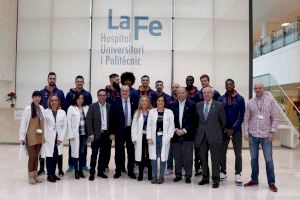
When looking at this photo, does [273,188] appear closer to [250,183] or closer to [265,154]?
[250,183]

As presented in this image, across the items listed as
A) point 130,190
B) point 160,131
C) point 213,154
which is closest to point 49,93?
point 160,131

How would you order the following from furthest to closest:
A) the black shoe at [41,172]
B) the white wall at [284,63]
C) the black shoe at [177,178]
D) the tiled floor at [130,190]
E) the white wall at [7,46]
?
1. the white wall at [284,63]
2. the white wall at [7,46]
3. the black shoe at [41,172]
4. the black shoe at [177,178]
5. the tiled floor at [130,190]

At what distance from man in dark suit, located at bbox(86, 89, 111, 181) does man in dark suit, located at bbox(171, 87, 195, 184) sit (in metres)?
1.17

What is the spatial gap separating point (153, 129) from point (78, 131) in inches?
53.0

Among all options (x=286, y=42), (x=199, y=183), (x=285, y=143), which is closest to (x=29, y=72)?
(x=199, y=183)

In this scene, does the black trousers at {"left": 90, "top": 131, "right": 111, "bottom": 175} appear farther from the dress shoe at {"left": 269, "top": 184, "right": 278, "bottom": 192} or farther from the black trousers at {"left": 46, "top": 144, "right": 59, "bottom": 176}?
the dress shoe at {"left": 269, "top": 184, "right": 278, "bottom": 192}

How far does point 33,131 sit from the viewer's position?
5.98 metres

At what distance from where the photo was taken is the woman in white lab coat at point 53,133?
6180 mm

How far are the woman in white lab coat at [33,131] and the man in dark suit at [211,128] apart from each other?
256 cm

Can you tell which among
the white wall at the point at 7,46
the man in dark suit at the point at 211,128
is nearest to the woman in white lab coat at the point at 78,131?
the man in dark suit at the point at 211,128

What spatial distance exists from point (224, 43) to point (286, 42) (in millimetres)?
8465

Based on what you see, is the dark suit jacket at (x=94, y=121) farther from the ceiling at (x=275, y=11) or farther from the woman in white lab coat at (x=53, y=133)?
the ceiling at (x=275, y=11)

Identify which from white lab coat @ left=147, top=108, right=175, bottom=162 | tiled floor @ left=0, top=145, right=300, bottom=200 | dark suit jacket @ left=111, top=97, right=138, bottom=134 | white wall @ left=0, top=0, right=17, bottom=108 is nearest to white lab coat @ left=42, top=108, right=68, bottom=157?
tiled floor @ left=0, top=145, right=300, bottom=200

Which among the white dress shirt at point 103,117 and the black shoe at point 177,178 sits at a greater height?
the white dress shirt at point 103,117
